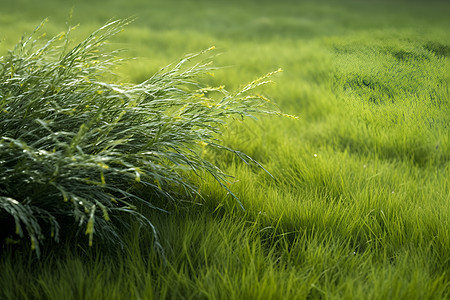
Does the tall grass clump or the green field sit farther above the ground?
the tall grass clump

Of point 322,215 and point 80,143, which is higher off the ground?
point 80,143

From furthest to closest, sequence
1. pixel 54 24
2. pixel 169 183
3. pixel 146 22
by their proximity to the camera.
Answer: pixel 146 22
pixel 54 24
pixel 169 183

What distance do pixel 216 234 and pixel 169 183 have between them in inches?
13.6

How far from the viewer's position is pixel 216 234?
54.2 inches

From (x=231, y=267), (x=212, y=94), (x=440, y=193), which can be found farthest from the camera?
(x=212, y=94)

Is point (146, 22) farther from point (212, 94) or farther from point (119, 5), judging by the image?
point (212, 94)

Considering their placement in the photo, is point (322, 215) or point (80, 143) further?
point (322, 215)

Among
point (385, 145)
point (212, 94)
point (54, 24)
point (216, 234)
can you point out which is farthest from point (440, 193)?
point (54, 24)

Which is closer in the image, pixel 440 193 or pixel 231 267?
pixel 231 267

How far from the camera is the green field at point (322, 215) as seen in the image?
3.84 feet

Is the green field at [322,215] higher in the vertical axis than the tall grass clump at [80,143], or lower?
lower

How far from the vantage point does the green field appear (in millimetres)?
1169

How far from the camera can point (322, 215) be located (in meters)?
1.51

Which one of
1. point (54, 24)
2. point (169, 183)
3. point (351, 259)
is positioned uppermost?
point (54, 24)
